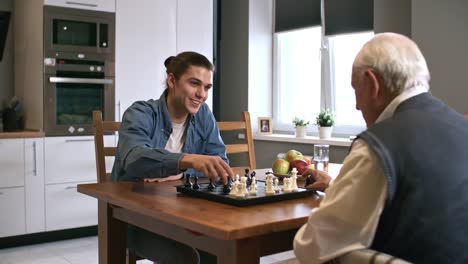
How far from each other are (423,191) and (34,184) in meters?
3.29

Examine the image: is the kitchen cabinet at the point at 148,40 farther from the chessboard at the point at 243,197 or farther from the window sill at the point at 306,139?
the chessboard at the point at 243,197

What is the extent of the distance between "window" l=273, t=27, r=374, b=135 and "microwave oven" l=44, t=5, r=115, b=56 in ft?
5.92

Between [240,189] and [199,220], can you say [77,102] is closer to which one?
[240,189]

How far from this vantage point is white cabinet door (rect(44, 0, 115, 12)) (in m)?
3.77

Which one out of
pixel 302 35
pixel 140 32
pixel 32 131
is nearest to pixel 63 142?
pixel 32 131

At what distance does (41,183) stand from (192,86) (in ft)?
7.09

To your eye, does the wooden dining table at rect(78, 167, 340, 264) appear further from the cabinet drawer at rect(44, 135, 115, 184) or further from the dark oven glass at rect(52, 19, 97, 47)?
the dark oven glass at rect(52, 19, 97, 47)

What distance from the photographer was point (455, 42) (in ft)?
10.6

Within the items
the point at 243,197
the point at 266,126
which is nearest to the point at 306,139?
the point at 266,126

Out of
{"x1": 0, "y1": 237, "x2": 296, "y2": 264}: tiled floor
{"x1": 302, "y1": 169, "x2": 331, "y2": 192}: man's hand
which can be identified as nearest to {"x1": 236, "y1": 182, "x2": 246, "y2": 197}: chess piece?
{"x1": 302, "y1": 169, "x2": 331, "y2": 192}: man's hand

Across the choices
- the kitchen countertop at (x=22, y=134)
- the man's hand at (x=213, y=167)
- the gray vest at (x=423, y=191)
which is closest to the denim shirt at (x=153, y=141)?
the man's hand at (x=213, y=167)

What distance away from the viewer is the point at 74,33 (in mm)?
3904

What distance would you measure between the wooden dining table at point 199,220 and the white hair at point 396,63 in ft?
1.42

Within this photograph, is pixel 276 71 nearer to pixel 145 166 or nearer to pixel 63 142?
pixel 63 142
